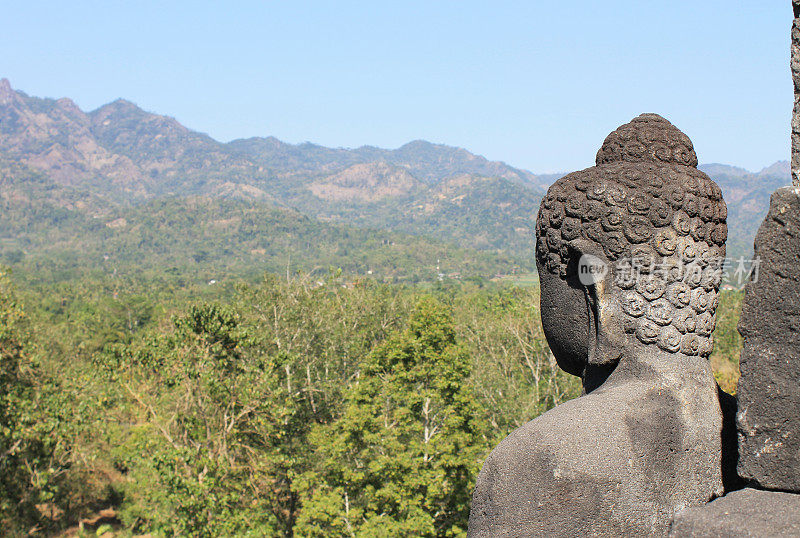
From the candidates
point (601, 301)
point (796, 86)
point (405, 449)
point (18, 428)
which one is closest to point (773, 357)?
point (601, 301)

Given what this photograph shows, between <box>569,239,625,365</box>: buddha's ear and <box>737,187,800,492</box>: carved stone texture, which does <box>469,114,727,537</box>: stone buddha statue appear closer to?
<box>569,239,625,365</box>: buddha's ear

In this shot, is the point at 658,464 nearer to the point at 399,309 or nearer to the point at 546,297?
the point at 546,297

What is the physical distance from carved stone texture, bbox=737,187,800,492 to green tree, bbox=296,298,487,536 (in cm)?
1698

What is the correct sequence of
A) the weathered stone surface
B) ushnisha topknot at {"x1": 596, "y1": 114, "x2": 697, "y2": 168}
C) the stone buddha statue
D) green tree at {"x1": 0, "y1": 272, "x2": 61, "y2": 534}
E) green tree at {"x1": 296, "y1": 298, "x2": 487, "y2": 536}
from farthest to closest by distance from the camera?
green tree at {"x1": 296, "y1": 298, "x2": 487, "y2": 536} → green tree at {"x1": 0, "y1": 272, "x2": 61, "y2": 534} → ushnisha topknot at {"x1": 596, "y1": 114, "x2": 697, "y2": 168} → the stone buddha statue → the weathered stone surface

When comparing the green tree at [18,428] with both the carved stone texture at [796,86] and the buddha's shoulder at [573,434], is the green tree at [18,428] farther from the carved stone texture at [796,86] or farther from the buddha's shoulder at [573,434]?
the carved stone texture at [796,86]

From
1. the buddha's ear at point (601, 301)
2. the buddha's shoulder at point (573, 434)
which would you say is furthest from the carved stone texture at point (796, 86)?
the buddha's shoulder at point (573, 434)

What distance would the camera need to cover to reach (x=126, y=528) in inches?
1371

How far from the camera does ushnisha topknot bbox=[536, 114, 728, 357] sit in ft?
11.0

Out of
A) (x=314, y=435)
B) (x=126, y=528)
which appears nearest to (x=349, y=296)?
(x=126, y=528)

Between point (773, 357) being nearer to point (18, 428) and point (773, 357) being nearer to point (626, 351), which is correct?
point (626, 351)

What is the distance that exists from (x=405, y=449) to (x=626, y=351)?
19053 mm

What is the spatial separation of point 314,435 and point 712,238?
67.7 feet

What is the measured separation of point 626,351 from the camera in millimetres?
3426

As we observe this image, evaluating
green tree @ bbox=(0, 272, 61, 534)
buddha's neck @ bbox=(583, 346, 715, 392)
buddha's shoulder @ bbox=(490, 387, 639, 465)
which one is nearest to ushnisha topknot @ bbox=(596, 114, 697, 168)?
buddha's neck @ bbox=(583, 346, 715, 392)
